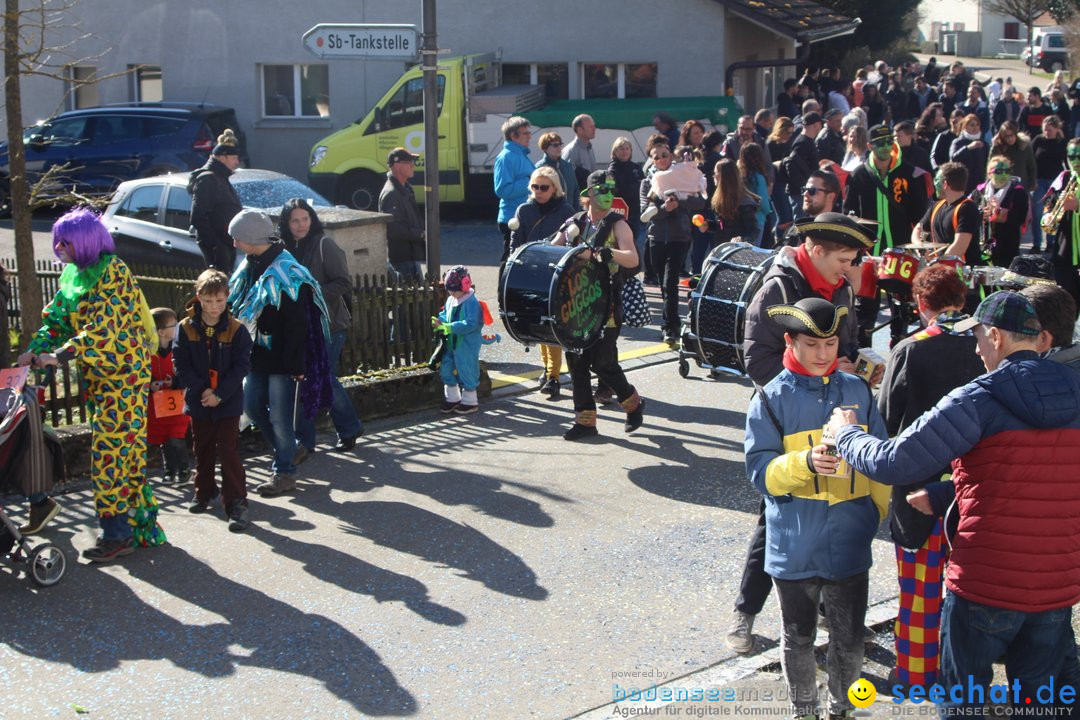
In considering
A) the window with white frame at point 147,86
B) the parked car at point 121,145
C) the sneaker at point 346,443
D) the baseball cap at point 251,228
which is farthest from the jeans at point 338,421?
the window with white frame at point 147,86

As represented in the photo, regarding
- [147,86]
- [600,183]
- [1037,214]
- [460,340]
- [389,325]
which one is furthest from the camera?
[147,86]

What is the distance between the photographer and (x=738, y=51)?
25.0 m

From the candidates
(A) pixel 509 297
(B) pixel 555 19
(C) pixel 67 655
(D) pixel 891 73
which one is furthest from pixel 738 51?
(C) pixel 67 655

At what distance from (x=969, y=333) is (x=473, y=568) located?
279 centimetres

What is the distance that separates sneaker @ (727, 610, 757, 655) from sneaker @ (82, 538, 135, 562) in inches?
125

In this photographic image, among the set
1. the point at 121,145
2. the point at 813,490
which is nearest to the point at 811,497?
the point at 813,490

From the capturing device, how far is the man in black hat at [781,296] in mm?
5727

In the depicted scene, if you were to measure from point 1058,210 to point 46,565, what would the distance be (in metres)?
7.86

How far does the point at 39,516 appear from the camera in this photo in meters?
6.91

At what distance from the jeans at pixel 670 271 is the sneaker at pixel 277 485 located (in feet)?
15.7

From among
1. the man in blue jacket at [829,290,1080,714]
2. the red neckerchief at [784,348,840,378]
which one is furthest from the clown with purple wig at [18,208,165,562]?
the man in blue jacket at [829,290,1080,714]

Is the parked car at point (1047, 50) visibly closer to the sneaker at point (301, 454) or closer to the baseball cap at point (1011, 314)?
the sneaker at point (301, 454)

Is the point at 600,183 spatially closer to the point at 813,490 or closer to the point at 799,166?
the point at 813,490

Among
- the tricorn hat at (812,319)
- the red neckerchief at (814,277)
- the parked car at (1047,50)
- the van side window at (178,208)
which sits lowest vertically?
the tricorn hat at (812,319)
